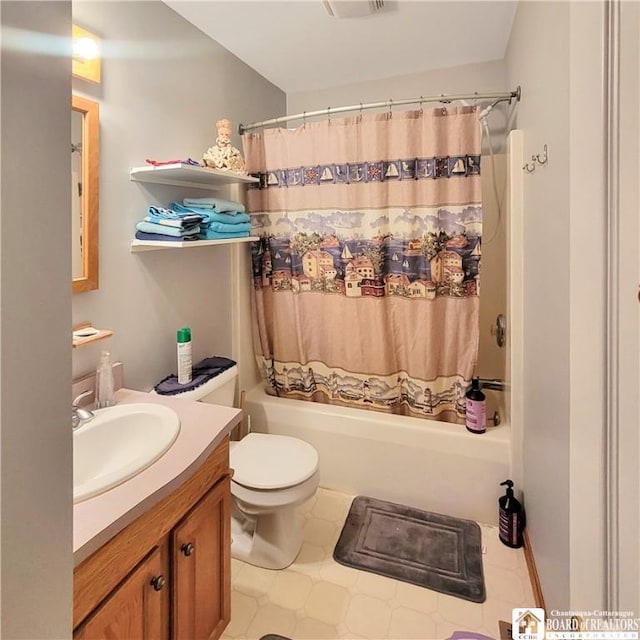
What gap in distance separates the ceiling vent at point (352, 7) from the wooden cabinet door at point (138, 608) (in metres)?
2.08

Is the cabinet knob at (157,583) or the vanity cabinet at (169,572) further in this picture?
the cabinet knob at (157,583)

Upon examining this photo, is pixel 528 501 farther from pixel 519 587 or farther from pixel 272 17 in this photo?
pixel 272 17

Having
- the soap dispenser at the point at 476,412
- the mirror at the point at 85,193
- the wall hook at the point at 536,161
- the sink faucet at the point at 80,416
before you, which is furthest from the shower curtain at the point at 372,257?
the sink faucet at the point at 80,416

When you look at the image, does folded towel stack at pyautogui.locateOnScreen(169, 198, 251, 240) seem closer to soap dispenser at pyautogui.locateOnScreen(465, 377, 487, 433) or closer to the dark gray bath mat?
soap dispenser at pyautogui.locateOnScreen(465, 377, 487, 433)

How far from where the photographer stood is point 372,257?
2.16 meters

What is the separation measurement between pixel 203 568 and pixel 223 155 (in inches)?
65.6

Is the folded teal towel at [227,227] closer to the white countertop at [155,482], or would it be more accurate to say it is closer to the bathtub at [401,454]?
the white countertop at [155,482]

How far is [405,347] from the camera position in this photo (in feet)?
7.24

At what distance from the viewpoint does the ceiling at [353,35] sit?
1802mm

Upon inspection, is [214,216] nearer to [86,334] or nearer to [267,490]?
[86,334]

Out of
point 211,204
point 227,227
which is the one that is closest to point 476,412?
point 227,227

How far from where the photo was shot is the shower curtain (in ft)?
6.62

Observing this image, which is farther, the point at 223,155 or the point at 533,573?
the point at 223,155

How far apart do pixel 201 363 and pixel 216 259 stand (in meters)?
0.57
